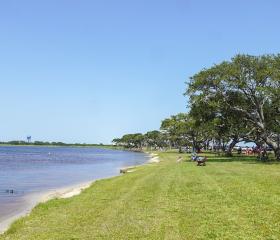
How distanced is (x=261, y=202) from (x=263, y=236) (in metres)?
5.54

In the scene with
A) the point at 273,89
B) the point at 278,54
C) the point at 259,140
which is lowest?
the point at 259,140

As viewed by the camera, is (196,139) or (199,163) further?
(196,139)

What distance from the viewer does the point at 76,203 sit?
20.3 meters

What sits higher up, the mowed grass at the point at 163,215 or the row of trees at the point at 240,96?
the row of trees at the point at 240,96

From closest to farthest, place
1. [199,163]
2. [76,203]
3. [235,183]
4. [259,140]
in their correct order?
[76,203] < [235,183] < [199,163] < [259,140]

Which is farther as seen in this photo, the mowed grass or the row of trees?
the row of trees

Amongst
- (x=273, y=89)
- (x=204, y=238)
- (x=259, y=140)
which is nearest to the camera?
(x=204, y=238)

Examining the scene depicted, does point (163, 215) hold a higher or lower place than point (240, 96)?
lower

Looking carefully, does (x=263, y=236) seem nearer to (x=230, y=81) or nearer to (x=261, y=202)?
(x=261, y=202)

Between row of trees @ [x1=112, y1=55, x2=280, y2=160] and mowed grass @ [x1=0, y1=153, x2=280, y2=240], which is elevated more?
row of trees @ [x1=112, y1=55, x2=280, y2=160]

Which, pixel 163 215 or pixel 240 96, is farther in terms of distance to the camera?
pixel 240 96

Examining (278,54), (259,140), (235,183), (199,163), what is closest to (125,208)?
(235,183)

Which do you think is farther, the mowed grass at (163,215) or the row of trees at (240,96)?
the row of trees at (240,96)

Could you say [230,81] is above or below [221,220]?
above
